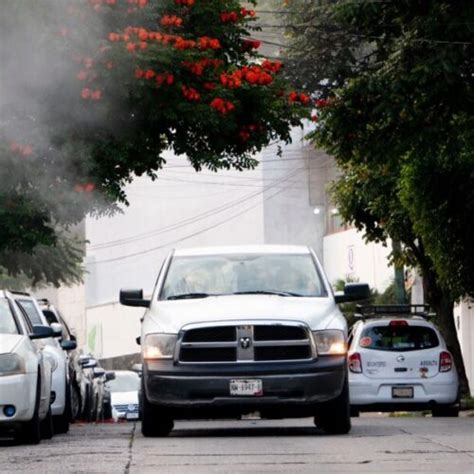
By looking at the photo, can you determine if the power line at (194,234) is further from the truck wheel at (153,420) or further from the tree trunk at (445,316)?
the truck wheel at (153,420)

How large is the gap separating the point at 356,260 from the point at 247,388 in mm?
39205

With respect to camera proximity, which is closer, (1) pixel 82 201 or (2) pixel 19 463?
(2) pixel 19 463

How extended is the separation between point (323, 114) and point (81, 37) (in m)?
5.92

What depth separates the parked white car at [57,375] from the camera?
771 inches

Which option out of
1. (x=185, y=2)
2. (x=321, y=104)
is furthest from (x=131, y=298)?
(x=321, y=104)

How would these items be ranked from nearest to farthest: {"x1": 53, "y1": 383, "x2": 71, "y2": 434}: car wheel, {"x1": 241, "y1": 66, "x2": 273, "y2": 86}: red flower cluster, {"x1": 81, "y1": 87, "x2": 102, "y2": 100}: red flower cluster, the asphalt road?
the asphalt road < {"x1": 53, "y1": 383, "x2": 71, "y2": 434}: car wheel < {"x1": 81, "y1": 87, "x2": 102, "y2": 100}: red flower cluster < {"x1": 241, "y1": 66, "x2": 273, "y2": 86}: red flower cluster

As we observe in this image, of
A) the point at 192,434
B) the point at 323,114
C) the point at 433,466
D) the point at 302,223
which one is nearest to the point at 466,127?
the point at 323,114

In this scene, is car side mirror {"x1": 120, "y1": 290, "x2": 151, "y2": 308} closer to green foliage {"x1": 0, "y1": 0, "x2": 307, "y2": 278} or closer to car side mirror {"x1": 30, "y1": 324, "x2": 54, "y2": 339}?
car side mirror {"x1": 30, "y1": 324, "x2": 54, "y2": 339}

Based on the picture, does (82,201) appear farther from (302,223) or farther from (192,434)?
(302,223)

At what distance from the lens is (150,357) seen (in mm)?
16328

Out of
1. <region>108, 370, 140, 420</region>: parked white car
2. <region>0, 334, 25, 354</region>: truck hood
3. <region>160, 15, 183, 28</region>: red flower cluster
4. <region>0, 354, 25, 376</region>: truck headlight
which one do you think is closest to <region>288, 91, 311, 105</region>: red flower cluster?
<region>160, 15, 183, 28</region>: red flower cluster

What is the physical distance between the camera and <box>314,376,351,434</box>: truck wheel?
16.5 meters

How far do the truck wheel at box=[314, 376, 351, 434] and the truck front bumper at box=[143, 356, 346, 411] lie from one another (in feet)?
0.71

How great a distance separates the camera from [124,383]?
133 feet
